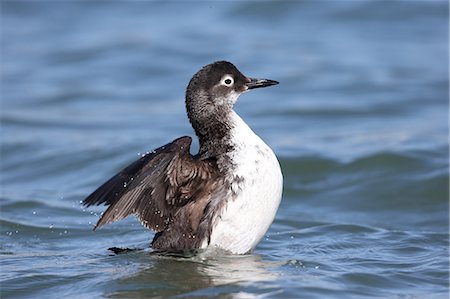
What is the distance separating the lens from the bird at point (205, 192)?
23.7 ft

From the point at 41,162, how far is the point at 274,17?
739cm

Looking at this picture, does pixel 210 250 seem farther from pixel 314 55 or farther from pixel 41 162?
A: pixel 314 55

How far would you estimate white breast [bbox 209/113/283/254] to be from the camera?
7.25 meters

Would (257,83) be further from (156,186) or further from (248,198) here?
(156,186)

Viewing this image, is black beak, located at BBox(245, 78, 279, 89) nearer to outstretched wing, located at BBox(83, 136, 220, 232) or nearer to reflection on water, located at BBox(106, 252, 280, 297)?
outstretched wing, located at BBox(83, 136, 220, 232)

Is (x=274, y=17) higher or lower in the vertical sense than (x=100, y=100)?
higher

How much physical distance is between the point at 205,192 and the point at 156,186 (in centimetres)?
36

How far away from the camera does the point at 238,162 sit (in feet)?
24.0

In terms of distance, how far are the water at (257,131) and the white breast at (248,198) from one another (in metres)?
0.21

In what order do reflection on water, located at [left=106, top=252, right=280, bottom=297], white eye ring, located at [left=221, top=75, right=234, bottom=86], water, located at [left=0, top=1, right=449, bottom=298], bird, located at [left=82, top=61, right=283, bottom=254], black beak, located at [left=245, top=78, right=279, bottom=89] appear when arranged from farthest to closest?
1. black beak, located at [left=245, top=78, right=279, bottom=89]
2. white eye ring, located at [left=221, top=75, right=234, bottom=86]
3. water, located at [left=0, top=1, right=449, bottom=298]
4. bird, located at [left=82, top=61, right=283, bottom=254]
5. reflection on water, located at [left=106, top=252, right=280, bottom=297]

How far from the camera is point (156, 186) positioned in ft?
23.9

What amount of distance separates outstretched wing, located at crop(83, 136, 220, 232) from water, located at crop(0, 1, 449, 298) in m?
0.44

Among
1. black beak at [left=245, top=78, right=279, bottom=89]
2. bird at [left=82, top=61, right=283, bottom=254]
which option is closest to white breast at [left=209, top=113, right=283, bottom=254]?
bird at [left=82, top=61, right=283, bottom=254]

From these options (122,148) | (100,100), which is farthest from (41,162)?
(100,100)
